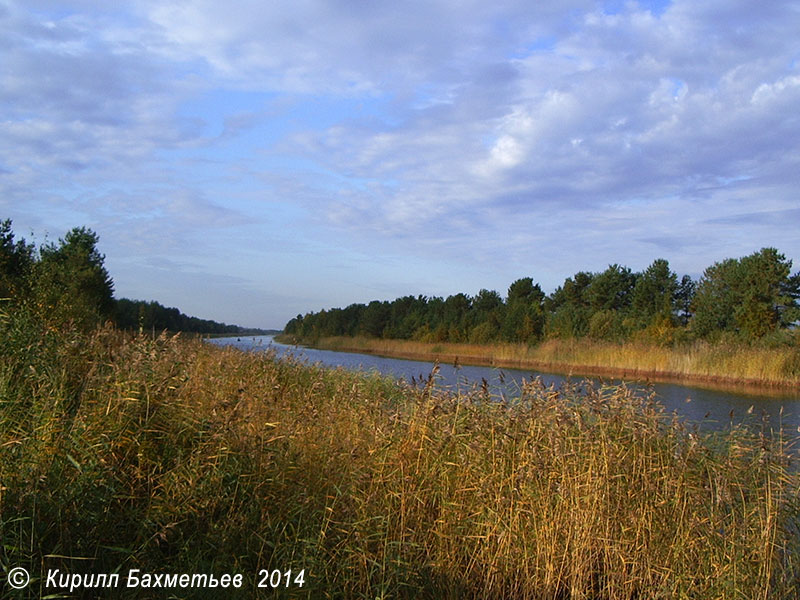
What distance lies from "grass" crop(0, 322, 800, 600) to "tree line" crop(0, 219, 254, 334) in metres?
2.66

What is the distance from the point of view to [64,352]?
442cm

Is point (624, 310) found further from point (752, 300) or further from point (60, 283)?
point (60, 283)

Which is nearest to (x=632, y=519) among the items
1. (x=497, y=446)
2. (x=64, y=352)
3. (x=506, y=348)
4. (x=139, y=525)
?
(x=497, y=446)

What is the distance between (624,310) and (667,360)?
1613 centimetres

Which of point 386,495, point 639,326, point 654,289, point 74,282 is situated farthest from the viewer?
point 654,289

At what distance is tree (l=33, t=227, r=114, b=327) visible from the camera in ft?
35.5

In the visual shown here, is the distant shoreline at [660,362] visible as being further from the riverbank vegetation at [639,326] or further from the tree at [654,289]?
the tree at [654,289]

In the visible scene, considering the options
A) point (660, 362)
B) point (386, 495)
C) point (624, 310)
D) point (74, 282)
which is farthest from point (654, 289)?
point (386, 495)

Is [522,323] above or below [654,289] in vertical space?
below

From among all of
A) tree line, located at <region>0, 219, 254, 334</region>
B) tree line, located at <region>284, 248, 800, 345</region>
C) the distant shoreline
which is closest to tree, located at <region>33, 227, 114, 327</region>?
tree line, located at <region>0, 219, 254, 334</region>

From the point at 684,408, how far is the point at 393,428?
9.96 metres

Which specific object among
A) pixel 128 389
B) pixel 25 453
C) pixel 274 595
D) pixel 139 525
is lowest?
pixel 274 595

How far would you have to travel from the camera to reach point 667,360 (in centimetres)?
2120

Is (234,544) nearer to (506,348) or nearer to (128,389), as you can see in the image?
(128,389)
